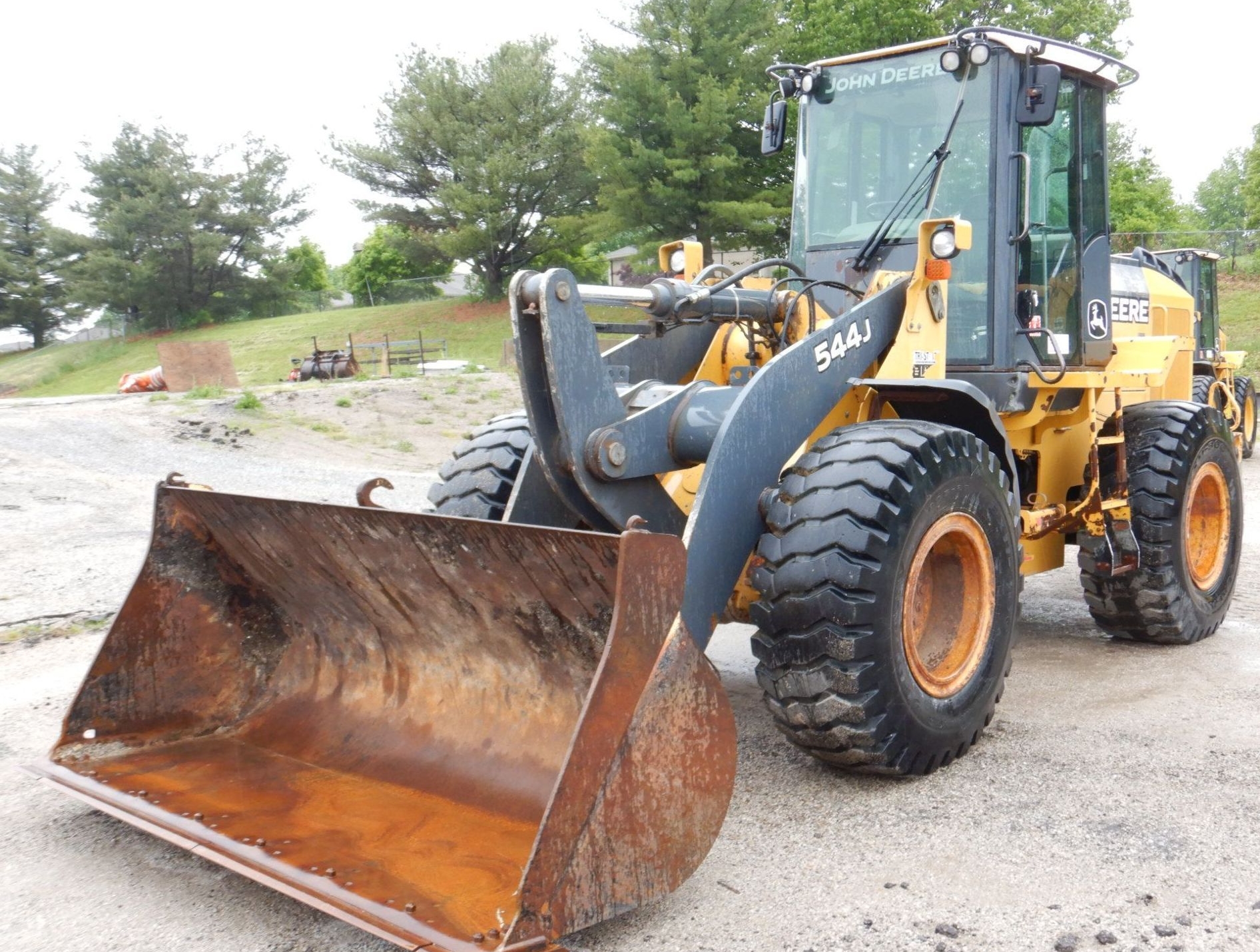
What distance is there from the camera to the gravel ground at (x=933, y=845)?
287cm

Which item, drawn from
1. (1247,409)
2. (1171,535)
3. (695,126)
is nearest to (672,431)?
(1171,535)

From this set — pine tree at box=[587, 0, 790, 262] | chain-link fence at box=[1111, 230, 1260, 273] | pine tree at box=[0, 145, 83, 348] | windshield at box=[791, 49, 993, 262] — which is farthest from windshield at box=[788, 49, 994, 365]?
pine tree at box=[0, 145, 83, 348]

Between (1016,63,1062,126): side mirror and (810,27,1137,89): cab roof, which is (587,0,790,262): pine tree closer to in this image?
(810,27,1137,89): cab roof

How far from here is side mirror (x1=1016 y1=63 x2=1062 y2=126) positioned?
4.49m

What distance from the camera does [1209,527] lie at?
19.6ft

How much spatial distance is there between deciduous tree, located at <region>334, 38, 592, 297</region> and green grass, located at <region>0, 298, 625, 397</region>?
235 centimetres

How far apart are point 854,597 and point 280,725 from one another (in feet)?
6.61

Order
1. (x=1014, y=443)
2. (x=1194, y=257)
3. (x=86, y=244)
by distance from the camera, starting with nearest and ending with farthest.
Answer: (x=1014, y=443), (x=1194, y=257), (x=86, y=244)

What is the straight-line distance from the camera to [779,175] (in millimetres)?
28203

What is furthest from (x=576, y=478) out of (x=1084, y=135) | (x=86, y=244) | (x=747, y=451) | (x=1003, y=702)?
(x=86, y=244)

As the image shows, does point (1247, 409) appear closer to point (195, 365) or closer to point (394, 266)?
point (195, 365)

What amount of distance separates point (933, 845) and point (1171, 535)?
2.74m

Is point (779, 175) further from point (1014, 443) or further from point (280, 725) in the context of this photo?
point (280, 725)

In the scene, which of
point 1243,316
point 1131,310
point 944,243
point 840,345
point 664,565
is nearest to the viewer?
point 664,565
